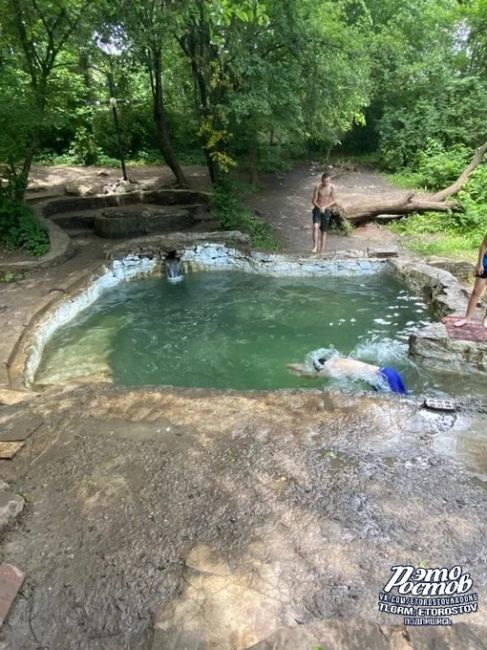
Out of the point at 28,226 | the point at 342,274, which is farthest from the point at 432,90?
the point at 28,226

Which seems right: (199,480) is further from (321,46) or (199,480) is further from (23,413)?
(321,46)

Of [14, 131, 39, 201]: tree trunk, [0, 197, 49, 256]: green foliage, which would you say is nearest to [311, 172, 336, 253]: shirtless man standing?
[0, 197, 49, 256]: green foliage

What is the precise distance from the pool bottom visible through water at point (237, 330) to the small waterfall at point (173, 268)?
0.27m

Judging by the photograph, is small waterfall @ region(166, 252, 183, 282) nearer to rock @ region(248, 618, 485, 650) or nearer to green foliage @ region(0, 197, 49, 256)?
green foliage @ region(0, 197, 49, 256)

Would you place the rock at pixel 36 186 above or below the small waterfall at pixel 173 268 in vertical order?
above

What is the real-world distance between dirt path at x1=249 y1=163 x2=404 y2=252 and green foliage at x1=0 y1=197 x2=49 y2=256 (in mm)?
4760

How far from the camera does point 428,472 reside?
296 cm

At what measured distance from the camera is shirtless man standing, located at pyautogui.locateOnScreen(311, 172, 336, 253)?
832 centimetres

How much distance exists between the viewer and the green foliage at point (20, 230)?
27.4 ft

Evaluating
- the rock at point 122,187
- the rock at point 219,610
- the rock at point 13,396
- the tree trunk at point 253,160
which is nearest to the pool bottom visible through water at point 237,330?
the rock at point 13,396

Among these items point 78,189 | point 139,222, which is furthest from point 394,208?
point 78,189

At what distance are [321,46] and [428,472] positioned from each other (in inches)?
350

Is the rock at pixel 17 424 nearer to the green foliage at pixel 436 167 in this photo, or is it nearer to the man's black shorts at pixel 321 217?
the man's black shorts at pixel 321 217

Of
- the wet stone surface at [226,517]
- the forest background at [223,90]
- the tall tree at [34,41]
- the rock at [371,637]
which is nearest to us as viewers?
the rock at [371,637]
